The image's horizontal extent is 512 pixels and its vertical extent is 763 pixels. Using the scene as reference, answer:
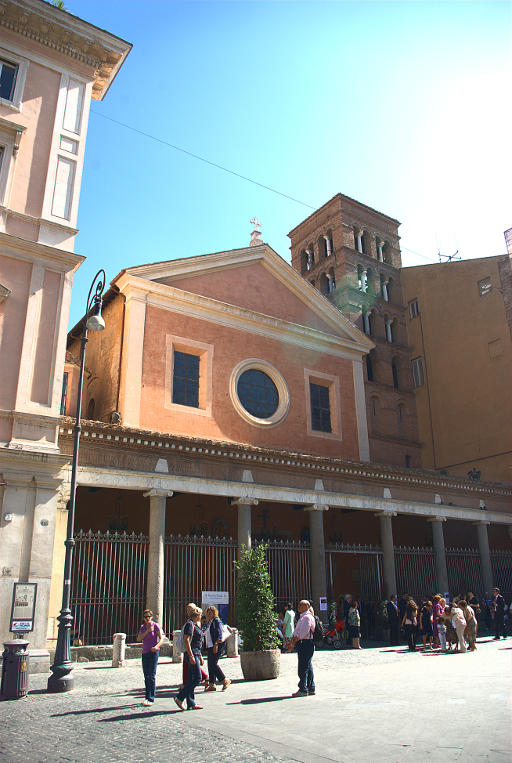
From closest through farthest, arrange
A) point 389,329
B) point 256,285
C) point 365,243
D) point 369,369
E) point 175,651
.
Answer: point 175,651
point 256,285
point 369,369
point 389,329
point 365,243

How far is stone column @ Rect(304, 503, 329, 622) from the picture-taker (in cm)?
1788

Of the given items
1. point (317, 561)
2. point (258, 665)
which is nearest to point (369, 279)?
point (317, 561)

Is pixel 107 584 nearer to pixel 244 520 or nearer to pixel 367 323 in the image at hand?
pixel 244 520

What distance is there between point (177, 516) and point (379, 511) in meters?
6.99

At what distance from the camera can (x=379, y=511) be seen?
69.3ft

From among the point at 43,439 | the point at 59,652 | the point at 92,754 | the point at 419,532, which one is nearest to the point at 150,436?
the point at 43,439

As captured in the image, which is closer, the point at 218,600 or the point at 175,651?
the point at 175,651

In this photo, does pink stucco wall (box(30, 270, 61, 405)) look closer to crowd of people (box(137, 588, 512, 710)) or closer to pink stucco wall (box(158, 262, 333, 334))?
pink stucco wall (box(158, 262, 333, 334))

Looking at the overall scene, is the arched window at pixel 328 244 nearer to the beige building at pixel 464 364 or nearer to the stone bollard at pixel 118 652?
the beige building at pixel 464 364

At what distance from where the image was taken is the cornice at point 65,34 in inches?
673

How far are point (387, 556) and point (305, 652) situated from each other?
38.7 feet

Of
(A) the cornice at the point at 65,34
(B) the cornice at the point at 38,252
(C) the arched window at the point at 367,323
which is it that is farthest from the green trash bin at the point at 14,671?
(C) the arched window at the point at 367,323

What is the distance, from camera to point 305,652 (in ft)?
30.6

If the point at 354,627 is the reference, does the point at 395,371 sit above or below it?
above
